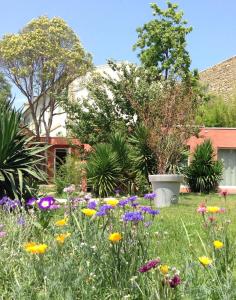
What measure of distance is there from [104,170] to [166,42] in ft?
47.9

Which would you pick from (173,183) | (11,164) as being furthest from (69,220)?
(173,183)

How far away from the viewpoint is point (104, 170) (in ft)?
58.8

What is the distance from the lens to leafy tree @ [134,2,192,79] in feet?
99.1

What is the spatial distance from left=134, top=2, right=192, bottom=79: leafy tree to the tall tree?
29.8ft

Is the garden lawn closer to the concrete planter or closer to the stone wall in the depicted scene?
the concrete planter

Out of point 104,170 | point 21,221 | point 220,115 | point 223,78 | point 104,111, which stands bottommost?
point 21,221

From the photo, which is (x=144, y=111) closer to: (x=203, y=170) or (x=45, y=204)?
(x=203, y=170)

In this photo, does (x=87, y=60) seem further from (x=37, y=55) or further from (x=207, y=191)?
(x=207, y=191)

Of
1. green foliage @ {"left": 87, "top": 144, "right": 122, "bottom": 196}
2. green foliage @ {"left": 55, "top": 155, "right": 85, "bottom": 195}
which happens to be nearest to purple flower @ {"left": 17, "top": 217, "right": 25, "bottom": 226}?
green foliage @ {"left": 87, "top": 144, "right": 122, "bottom": 196}

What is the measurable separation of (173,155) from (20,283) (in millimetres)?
13796

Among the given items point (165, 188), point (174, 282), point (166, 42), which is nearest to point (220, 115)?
point (166, 42)

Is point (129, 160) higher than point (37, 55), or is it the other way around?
point (37, 55)

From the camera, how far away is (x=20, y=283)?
3490mm

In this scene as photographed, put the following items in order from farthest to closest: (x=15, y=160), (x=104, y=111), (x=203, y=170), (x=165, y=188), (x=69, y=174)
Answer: (x=203, y=170)
(x=104, y=111)
(x=69, y=174)
(x=165, y=188)
(x=15, y=160)
